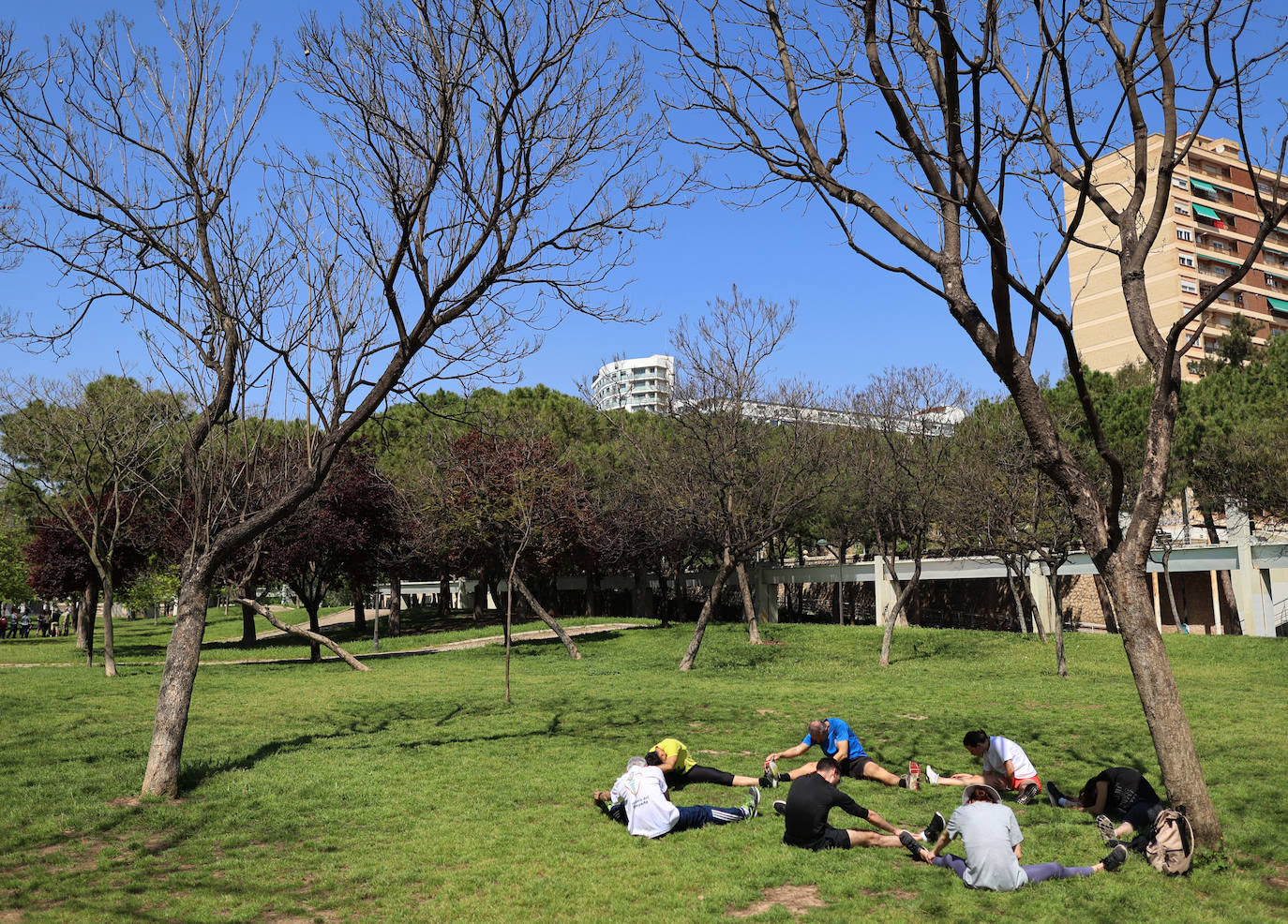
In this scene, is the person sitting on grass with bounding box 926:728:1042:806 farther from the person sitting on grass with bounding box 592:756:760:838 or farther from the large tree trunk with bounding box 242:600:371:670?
the large tree trunk with bounding box 242:600:371:670

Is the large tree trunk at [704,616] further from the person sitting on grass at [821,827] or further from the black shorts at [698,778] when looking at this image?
Result: the person sitting on grass at [821,827]

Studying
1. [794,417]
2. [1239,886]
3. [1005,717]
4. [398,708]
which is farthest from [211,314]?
[794,417]

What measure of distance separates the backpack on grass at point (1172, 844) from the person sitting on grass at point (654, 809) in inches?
121

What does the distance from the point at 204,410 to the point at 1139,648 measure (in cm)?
918

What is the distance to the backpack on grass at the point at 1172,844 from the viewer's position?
594 cm

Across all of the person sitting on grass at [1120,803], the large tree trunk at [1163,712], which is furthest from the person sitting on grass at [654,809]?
the large tree trunk at [1163,712]

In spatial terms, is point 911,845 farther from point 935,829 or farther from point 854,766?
point 854,766

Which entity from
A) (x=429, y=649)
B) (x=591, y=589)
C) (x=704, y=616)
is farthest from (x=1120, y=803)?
(x=591, y=589)

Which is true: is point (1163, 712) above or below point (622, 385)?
below

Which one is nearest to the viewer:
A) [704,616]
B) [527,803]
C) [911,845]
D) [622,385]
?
[911,845]

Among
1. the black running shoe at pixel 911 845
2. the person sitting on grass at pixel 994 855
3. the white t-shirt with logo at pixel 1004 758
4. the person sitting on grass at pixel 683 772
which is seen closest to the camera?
the person sitting on grass at pixel 994 855

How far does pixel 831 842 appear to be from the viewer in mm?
6859

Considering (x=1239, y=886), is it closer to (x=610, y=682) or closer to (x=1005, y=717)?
(x=1005, y=717)

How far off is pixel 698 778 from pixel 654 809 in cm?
151
